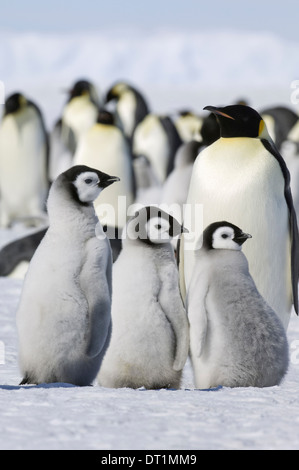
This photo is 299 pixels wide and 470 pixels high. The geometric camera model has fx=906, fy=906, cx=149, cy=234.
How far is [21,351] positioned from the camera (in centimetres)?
308

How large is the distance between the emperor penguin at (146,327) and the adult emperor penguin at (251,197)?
834mm

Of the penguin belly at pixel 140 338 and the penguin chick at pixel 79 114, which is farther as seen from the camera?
the penguin chick at pixel 79 114

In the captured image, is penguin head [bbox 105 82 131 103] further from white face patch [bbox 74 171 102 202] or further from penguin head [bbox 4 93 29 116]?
white face patch [bbox 74 171 102 202]

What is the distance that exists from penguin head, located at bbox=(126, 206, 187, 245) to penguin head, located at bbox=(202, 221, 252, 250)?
116 millimetres

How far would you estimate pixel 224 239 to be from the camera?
3309 mm

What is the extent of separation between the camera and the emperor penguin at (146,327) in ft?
10.3

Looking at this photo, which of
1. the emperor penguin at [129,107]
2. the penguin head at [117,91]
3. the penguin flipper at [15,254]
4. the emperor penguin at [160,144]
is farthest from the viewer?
the penguin head at [117,91]

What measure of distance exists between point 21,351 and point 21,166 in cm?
784

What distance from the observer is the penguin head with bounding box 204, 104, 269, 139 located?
4.26 m

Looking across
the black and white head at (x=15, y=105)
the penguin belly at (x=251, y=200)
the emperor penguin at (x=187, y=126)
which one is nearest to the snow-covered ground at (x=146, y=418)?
the penguin belly at (x=251, y=200)

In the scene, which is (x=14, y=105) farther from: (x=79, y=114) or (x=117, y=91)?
(x=117, y=91)

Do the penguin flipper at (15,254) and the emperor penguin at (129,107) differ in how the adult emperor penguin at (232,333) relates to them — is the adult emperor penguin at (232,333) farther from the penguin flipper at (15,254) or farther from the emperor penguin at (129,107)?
the emperor penguin at (129,107)

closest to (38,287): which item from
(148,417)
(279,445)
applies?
(148,417)

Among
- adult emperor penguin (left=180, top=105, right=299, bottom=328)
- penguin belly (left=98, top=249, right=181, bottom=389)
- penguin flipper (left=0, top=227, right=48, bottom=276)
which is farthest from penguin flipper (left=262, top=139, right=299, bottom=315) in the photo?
penguin flipper (left=0, top=227, right=48, bottom=276)
